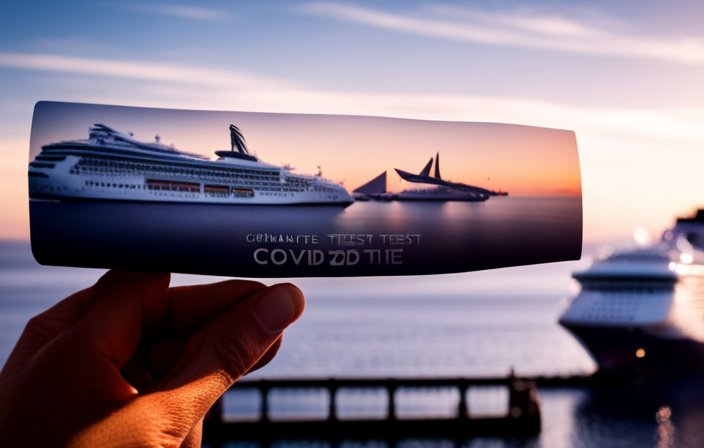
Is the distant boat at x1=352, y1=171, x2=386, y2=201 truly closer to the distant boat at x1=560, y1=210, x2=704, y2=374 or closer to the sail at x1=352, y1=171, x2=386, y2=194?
the sail at x1=352, y1=171, x2=386, y2=194

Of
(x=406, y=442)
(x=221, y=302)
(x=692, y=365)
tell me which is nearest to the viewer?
(x=221, y=302)

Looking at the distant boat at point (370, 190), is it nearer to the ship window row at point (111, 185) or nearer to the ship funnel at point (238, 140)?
the ship funnel at point (238, 140)

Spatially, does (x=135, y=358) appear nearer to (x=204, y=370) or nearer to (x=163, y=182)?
(x=204, y=370)

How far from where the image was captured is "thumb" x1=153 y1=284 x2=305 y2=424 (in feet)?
3.91

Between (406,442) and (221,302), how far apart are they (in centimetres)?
2030

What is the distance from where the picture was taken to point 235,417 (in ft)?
70.3

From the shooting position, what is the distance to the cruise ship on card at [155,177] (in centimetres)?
120

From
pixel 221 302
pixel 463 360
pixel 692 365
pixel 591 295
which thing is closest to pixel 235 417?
pixel 591 295

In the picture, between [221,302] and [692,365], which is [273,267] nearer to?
[221,302]

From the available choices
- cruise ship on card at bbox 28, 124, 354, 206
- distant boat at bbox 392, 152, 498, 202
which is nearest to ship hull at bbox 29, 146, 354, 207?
cruise ship on card at bbox 28, 124, 354, 206

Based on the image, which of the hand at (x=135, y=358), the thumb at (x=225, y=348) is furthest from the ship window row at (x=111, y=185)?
the thumb at (x=225, y=348)

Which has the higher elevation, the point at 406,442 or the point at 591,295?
the point at 591,295

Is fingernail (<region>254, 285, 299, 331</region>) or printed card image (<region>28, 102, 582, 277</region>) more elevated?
printed card image (<region>28, 102, 582, 277</region>)

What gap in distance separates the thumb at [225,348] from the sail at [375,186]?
0.71ft
